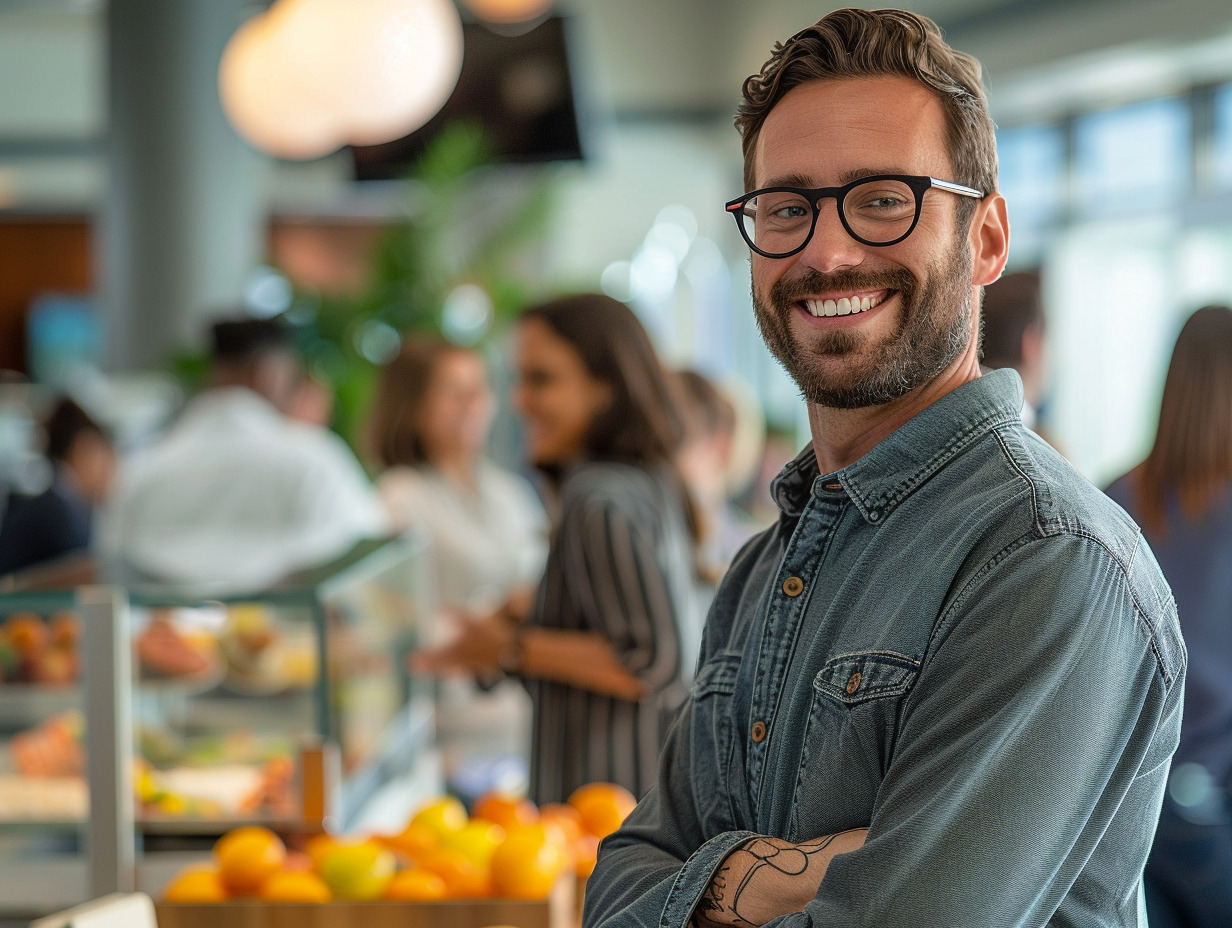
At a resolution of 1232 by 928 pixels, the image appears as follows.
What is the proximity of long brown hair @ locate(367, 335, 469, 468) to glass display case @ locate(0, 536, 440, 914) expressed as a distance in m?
1.63

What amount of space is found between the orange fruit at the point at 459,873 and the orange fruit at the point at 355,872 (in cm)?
7

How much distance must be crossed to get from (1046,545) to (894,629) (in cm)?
12

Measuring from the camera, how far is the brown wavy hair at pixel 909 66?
1018 millimetres

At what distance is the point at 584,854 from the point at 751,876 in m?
0.88

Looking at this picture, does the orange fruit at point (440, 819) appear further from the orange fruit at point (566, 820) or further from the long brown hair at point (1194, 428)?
the long brown hair at point (1194, 428)

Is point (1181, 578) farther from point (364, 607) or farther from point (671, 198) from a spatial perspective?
point (671, 198)

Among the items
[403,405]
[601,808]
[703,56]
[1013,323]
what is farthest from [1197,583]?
[703,56]

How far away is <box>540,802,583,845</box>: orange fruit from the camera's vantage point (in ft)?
6.19

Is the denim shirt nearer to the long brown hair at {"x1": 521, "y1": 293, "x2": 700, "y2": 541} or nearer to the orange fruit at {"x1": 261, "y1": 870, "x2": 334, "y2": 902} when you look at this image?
the orange fruit at {"x1": 261, "y1": 870, "x2": 334, "y2": 902}

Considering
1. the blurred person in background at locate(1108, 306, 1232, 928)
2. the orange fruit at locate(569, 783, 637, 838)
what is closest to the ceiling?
the blurred person in background at locate(1108, 306, 1232, 928)

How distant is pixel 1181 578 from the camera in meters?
2.38

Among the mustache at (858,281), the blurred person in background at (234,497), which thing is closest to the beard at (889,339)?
the mustache at (858,281)

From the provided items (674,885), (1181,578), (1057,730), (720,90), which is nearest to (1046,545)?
(1057,730)

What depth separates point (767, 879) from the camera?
0.97 metres
